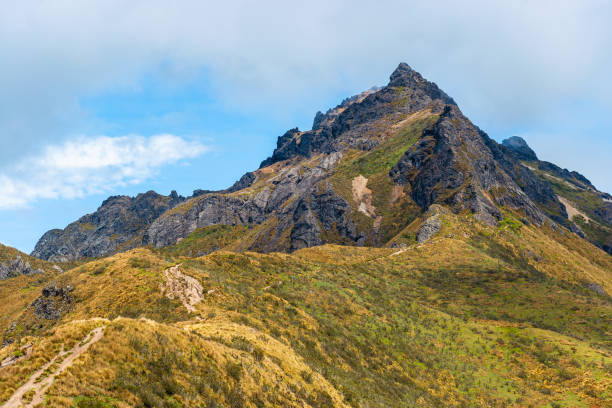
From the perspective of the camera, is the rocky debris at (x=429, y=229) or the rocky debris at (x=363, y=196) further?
the rocky debris at (x=363, y=196)

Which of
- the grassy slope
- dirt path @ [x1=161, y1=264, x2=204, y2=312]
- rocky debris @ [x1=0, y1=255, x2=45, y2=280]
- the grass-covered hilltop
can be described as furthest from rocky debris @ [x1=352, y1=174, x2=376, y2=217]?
rocky debris @ [x1=0, y1=255, x2=45, y2=280]

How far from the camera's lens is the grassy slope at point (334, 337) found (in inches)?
635

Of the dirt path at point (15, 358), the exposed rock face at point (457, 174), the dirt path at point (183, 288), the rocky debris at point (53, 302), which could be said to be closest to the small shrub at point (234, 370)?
the dirt path at point (15, 358)

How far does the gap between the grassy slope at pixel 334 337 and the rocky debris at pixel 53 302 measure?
1501 millimetres

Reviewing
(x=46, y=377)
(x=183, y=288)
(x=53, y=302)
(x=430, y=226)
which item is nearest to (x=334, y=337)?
(x=183, y=288)

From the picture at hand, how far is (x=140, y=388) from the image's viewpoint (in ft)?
46.2

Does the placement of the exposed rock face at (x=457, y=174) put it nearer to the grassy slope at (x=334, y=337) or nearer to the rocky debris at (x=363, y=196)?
the rocky debris at (x=363, y=196)

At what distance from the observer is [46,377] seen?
14.1 m

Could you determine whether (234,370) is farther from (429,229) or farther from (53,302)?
(429,229)

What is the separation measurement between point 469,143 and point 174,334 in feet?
620

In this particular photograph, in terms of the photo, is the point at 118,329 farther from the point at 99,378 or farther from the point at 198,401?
the point at 198,401

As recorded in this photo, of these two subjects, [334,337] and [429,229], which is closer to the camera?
[334,337]

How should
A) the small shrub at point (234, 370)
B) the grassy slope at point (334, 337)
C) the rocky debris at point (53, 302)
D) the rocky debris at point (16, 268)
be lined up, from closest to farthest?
the grassy slope at point (334, 337) → the small shrub at point (234, 370) → the rocky debris at point (53, 302) → the rocky debris at point (16, 268)

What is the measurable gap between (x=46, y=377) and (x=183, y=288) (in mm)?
26426
